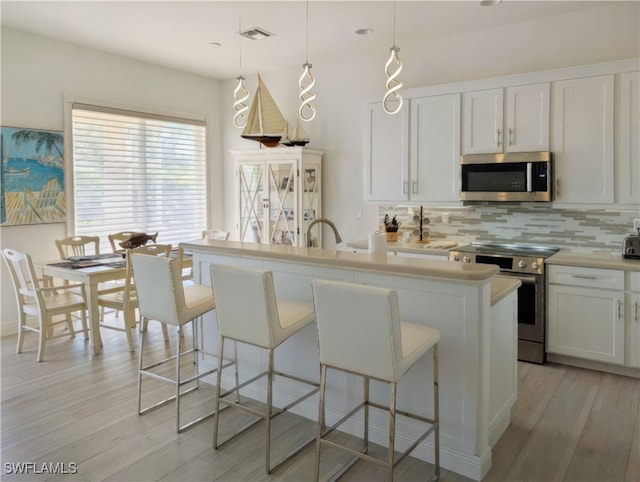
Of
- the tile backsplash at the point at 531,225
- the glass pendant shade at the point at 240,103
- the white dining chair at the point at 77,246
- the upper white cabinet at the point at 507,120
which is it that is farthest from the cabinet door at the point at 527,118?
the white dining chair at the point at 77,246

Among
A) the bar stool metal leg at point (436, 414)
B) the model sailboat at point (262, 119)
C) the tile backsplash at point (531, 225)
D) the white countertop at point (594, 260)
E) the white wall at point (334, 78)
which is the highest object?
the white wall at point (334, 78)

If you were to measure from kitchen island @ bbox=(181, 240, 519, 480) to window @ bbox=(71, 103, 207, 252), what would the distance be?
3048 millimetres

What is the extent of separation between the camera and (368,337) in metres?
2.08

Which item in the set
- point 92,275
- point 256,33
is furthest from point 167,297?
point 256,33

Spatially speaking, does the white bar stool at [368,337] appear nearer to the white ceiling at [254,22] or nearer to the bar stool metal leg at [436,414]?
the bar stool metal leg at [436,414]

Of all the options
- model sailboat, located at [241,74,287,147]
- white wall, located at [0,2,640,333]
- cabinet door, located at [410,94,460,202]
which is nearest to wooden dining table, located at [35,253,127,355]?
white wall, located at [0,2,640,333]

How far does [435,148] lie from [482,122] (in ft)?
1.56

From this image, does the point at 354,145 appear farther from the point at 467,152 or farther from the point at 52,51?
the point at 52,51

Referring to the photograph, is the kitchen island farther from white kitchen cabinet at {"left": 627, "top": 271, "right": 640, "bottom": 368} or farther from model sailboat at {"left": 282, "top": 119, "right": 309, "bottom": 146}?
A: model sailboat at {"left": 282, "top": 119, "right": 309, "bottom": 146}

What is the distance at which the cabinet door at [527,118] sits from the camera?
13.0 feet

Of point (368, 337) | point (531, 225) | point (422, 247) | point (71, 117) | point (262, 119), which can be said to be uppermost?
point (71, 117)

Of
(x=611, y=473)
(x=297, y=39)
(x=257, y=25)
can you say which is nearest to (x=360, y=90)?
(x=297, y=39)

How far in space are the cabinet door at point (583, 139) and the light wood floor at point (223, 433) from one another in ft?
4.70

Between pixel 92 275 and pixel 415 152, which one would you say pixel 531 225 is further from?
pixel 92 275
